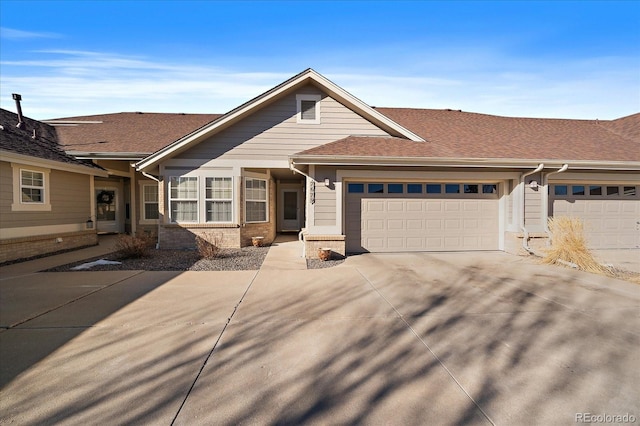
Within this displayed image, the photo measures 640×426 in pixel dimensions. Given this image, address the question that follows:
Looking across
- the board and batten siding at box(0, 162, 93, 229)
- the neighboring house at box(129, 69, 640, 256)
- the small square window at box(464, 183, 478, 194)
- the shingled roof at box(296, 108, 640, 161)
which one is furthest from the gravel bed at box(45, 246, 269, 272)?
the small square window at box(464, 183, 478, 194)

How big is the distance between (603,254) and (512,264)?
12.7 ft

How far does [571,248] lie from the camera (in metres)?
8.30

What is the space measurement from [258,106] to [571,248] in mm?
10424

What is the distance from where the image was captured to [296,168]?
10.1 m

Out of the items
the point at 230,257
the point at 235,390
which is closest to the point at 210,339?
the point at 235,390

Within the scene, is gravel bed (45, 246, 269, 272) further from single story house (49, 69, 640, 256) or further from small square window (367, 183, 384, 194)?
small square window (367, 183, 384, 194)

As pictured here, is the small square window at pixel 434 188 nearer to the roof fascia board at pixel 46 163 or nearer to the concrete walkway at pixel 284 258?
the concrete walkway at pixel 284 258

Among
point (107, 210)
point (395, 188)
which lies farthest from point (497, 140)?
point (107, 210)

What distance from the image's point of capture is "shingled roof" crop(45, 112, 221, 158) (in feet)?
42.8

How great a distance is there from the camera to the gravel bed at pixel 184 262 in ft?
27.5

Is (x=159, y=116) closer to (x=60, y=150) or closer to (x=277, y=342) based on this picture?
(x=60, y=150)

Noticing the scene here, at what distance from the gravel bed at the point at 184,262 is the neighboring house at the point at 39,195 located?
7.79 feet

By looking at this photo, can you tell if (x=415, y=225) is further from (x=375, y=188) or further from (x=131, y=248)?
(x=131, y=248)

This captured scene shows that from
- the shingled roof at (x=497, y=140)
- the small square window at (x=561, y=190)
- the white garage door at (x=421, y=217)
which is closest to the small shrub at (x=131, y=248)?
the shingled roof at (x=497, y=140)
